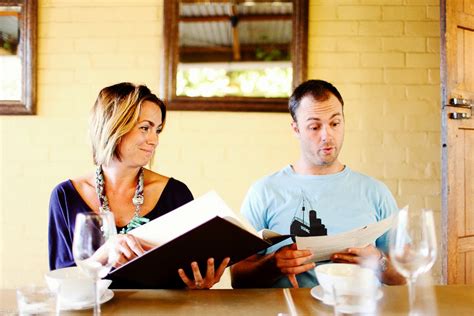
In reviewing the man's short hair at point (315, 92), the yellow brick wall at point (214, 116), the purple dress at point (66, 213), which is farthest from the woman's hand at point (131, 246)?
the yellow brick wall at point (214, 116)

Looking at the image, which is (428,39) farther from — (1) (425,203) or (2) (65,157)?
(2) (65,157)

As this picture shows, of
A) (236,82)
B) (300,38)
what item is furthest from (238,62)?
(300,38)

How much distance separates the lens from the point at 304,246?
131cm

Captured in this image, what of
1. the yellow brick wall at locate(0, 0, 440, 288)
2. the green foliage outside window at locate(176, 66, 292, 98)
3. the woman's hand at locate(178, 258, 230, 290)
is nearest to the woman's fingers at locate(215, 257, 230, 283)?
the woman's hand at locate(178, 258, 230, 290)

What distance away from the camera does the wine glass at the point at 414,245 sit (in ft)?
3.04

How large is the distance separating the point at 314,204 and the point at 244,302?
664mm

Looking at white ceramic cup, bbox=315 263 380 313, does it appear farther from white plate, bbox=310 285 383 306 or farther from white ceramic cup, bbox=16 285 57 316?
white ceramic cup, bbox=16 285 57 316

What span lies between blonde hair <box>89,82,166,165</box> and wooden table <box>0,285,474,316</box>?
0.61 m

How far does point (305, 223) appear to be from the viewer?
1673 millimetres

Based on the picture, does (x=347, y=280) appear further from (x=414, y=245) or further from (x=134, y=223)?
(x=134, y=223)

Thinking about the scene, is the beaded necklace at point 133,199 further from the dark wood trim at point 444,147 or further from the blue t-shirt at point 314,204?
the dark wood trim at point 444,147

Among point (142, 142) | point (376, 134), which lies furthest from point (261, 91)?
point (142, 142)

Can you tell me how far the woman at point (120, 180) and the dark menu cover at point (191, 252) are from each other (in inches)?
14.9

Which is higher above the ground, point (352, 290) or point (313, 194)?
point (313, 194)
